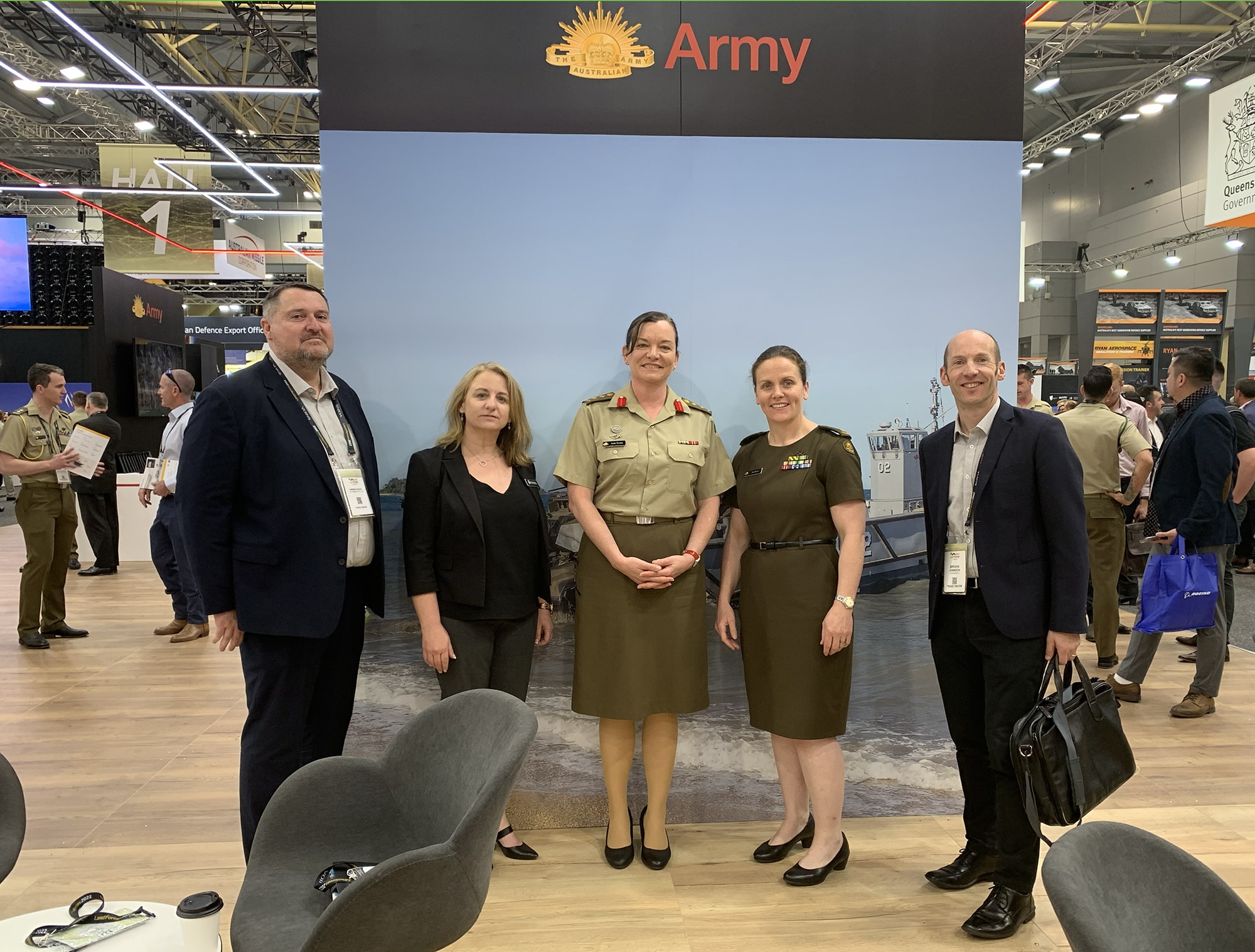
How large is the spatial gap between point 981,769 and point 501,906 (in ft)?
5.15

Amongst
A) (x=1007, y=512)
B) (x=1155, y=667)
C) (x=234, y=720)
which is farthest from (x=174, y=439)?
(x=1155, y=667)

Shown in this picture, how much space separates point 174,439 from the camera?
5562mm

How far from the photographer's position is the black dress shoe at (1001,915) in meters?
2.44

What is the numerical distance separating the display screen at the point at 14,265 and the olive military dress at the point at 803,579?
13.5 meters

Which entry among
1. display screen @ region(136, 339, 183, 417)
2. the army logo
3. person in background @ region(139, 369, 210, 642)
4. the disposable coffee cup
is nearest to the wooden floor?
the disposable coffee cup

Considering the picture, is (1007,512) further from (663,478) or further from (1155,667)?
(1155,667)

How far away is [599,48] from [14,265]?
12.7 m

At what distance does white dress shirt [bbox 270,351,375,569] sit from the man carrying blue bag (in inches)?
143

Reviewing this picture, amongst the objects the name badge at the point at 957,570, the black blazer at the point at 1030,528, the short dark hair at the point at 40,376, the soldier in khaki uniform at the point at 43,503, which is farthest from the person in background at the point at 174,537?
the black blazer at the point at 1030,528

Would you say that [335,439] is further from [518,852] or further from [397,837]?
[518,852]

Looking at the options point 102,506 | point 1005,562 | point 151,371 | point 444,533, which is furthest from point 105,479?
point 1005,562

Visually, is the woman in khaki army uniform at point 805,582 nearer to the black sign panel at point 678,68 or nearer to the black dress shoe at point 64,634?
the black sign panel at point 678,68

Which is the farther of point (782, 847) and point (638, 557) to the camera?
point (782, 847)

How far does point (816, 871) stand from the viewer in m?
2.75
